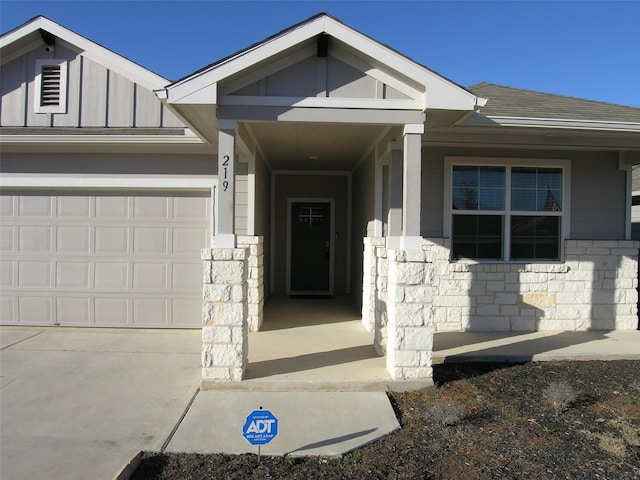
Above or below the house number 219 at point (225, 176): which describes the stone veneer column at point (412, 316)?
below

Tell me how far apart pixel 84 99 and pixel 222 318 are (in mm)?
4540

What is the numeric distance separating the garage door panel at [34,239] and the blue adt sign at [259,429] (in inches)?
209

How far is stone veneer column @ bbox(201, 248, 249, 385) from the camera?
14.2 feet

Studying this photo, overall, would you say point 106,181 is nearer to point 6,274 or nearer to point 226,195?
point 6,274

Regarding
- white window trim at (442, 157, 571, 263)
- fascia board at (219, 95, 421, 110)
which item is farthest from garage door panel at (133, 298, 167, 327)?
white window trim at (442, 157, 571, 263)

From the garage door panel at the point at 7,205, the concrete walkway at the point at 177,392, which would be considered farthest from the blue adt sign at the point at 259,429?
the garage door panel at the point at 7,205

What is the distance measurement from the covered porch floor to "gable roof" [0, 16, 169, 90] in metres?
4.21

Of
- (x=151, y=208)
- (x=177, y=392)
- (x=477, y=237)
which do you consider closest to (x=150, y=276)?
(x=151, y=208)

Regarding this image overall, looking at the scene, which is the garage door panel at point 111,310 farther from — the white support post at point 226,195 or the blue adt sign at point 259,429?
the blue adt sign at point 259,429

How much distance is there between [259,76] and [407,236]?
86.1 inches

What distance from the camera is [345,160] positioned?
26.5ft

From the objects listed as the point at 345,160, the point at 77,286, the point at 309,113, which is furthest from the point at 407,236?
the point at 77,286

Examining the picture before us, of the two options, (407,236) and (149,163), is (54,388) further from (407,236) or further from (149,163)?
(407,236)

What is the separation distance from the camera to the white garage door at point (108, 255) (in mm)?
6621
